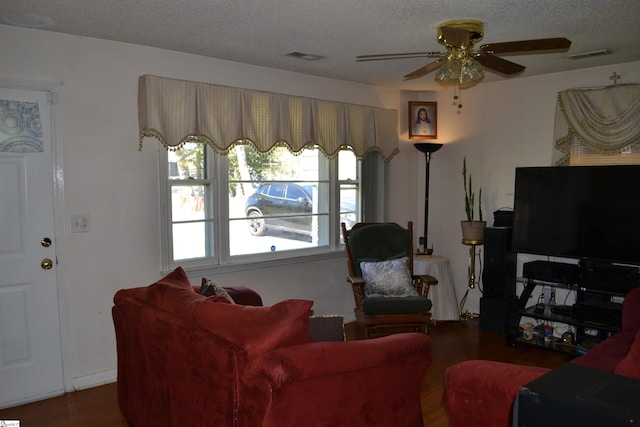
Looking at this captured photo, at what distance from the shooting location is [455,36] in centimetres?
262

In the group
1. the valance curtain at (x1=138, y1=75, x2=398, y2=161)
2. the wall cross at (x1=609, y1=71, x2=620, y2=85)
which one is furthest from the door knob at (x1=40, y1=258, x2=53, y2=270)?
the wall cross at (x1=609, y1=71, x2=620, y2=85)

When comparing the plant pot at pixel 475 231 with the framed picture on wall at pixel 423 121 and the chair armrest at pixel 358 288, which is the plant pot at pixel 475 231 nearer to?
the framed picture on wall at pixel 423 121

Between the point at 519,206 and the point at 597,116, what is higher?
the point at 597,116

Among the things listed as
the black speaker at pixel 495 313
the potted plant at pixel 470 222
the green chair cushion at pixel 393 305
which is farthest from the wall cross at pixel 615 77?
the green chair cushion at pixel 393 305

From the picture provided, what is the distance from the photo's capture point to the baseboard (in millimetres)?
3488

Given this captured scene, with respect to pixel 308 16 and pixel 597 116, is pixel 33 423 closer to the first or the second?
pixel 308 16

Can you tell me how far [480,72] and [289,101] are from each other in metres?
1.91

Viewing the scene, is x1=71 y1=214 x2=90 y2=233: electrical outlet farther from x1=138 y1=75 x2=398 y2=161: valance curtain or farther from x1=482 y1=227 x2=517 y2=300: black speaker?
x1=482 y1=227 x2=517 y2=300: black speaker

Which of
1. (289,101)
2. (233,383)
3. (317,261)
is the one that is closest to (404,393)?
(233,383)

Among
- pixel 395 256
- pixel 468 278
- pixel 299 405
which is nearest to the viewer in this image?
pixel 299 405

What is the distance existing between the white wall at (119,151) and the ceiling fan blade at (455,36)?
199 centimetres

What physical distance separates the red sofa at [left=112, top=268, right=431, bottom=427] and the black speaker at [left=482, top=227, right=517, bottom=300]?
2404 millimetres

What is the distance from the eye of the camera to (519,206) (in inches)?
174

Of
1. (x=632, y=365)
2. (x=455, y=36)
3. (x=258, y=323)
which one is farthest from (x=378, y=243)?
(x=632, y=365)
